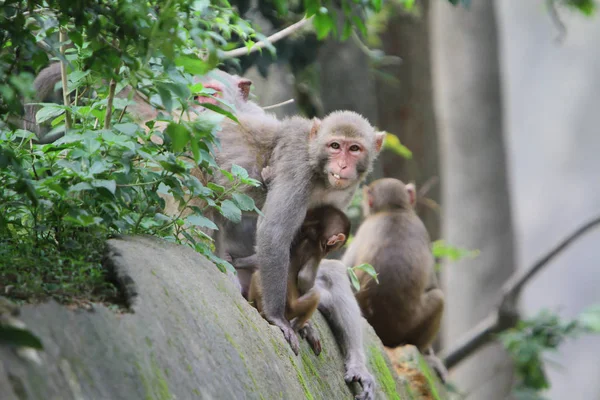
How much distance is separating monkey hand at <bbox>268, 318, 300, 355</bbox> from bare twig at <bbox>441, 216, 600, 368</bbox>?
234 inches

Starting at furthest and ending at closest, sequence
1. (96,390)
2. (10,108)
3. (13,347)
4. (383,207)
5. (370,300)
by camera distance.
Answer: (383,207), (370,300), (10,108), (96,390), (13,347)

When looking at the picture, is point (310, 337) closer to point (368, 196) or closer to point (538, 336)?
point (368, 196)

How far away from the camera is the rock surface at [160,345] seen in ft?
9.36

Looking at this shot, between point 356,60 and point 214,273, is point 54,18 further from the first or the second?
point 356,60

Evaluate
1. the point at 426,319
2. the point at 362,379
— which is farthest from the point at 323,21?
the point at 426,319

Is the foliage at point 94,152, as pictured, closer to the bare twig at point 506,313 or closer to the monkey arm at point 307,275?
the monkey arm at point 307,275

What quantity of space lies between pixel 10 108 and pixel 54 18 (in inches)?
26.3

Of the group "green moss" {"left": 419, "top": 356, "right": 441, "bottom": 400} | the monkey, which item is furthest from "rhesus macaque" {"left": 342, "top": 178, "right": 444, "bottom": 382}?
the monkey

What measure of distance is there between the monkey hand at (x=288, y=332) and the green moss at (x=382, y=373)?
55.8 inches

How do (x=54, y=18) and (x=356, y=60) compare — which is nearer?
(x=54, y=18)

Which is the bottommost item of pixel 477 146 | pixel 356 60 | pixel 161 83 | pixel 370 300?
pixel 477 146

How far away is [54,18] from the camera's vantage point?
13.2 feet

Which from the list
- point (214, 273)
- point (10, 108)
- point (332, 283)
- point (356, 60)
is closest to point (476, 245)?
point (356, 60)

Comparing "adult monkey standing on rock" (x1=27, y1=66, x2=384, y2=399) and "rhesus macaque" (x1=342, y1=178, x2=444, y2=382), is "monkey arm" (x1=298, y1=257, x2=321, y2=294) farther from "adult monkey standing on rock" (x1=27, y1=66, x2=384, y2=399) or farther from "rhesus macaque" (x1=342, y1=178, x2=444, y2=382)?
"rhesus macaque" (x1=342, y1=178, x2=444, y2=382)
